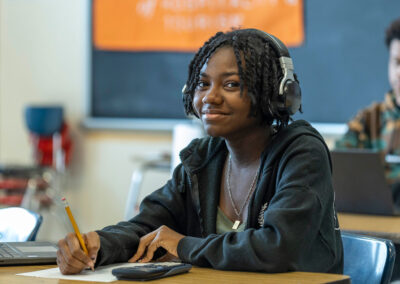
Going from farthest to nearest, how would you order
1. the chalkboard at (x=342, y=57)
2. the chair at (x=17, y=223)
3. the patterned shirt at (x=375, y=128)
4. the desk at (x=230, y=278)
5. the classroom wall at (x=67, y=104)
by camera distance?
the classroom wall at (x=67, y=104) < the chalkboard at (x=342, y=57) < the patterned shirt at (x=375, y=128) < the chair at (x=17, y=223) < the desk at (x=230, y=278)

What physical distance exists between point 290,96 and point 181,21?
132 inches

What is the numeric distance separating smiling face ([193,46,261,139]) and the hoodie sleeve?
0.13m

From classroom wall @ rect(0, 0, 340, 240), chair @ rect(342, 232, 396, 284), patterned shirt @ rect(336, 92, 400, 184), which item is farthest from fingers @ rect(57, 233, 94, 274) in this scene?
classroom wall @ rect(0, 0, 340, 240)

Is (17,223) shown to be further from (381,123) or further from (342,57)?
(342,57)

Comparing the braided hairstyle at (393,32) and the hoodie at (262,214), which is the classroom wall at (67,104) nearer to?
the braided hairstyle at (393,32)

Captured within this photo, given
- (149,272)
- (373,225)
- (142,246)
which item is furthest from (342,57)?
(149,272)

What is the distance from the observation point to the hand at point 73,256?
1398 mm

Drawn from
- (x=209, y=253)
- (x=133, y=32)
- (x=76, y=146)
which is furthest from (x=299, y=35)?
(x=209, y=253)

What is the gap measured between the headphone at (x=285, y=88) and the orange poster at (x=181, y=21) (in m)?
2.97

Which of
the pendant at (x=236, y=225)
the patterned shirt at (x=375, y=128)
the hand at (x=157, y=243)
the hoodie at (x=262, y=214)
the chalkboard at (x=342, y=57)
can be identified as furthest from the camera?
the chalkboard at (x=342, y=57)

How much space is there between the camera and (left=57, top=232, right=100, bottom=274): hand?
140 centimetres

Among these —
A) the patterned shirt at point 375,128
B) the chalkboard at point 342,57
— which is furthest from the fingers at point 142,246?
the chalkboard at point 342,57

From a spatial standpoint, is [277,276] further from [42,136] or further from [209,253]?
[42,136]

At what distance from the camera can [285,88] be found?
61.4 inches
